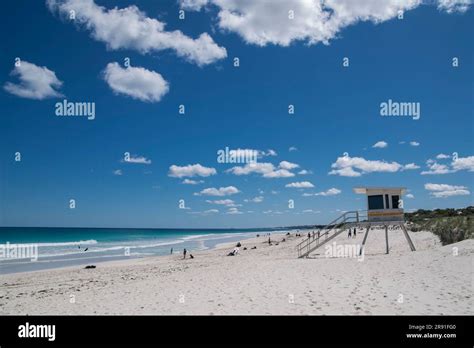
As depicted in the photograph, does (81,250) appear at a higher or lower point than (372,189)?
lower

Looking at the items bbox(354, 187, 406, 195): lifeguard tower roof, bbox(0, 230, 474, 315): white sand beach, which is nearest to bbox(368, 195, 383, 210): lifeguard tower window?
bbox(354, 187, 406, 195): lifeguard tower roof

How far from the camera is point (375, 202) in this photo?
68.0 ft

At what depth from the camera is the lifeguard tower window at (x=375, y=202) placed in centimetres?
2067

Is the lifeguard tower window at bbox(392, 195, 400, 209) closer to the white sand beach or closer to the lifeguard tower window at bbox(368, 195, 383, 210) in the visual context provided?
the lifeguard tower window at bbox(368, 195, 383, 210)

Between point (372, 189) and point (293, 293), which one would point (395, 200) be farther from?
point (293, 293)

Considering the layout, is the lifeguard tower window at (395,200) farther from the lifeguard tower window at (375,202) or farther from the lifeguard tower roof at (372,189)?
the lifeguard tower window at (375,202)

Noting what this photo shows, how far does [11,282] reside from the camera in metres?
17.7

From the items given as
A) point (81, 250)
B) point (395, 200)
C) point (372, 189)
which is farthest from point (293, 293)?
point (81, 250)

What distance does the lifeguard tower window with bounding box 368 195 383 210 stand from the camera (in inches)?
814

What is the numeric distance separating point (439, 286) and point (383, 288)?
1.69 metres

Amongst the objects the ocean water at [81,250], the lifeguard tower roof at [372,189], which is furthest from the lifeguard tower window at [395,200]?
the ocean water at [81,250]
